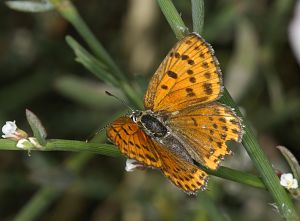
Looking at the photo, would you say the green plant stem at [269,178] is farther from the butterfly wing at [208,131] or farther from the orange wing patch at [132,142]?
the orange wing patch at [132,142]

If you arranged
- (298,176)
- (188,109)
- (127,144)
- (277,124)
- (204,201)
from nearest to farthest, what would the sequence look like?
(127,144), (298,176), (188,109), (204,201), (277,124)

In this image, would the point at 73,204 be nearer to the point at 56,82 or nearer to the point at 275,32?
the point at 56,82

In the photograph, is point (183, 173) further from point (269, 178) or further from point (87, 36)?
point (87, 36)

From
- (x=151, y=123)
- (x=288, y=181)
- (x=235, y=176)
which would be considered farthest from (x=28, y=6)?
A: (x=288, y=181)

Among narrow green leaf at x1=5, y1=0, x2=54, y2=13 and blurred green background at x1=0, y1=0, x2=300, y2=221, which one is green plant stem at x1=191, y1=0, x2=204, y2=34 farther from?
blurred green background at x1=0, y1=0, x2=300, y2=221

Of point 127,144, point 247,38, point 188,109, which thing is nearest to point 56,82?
point 247,38
